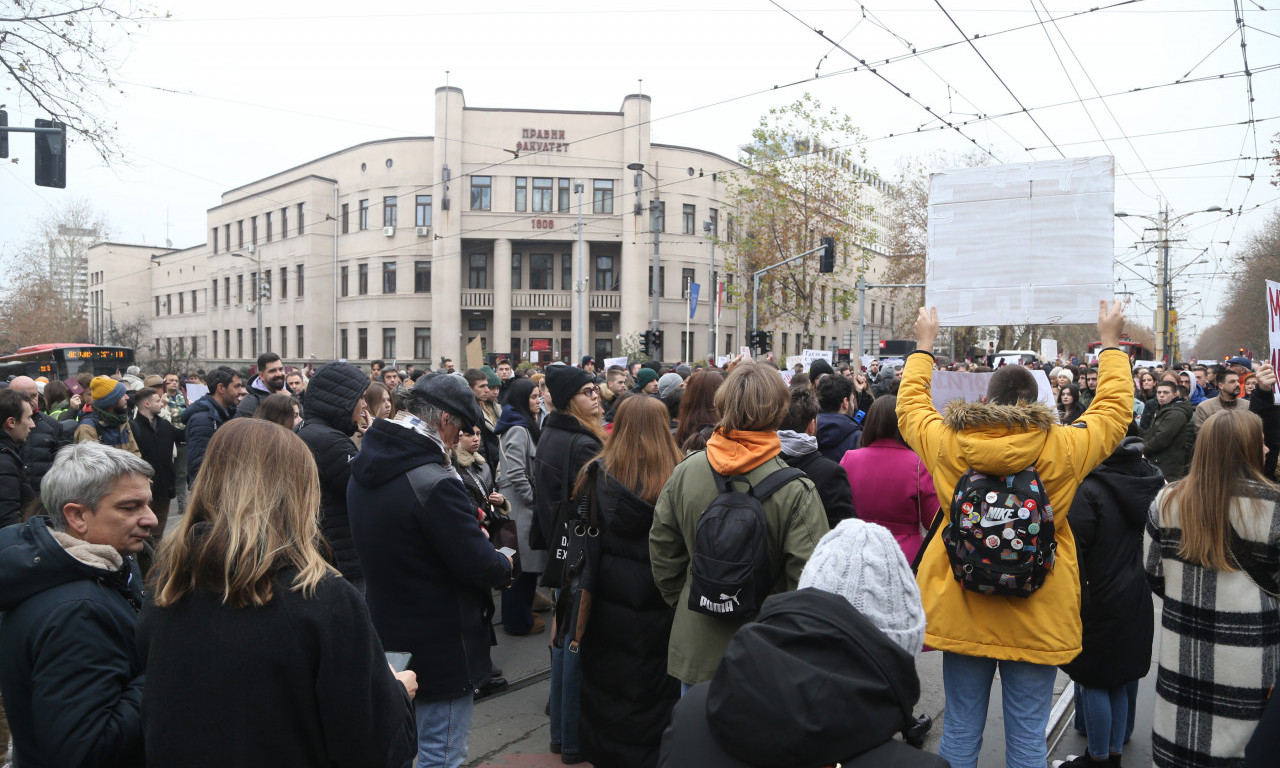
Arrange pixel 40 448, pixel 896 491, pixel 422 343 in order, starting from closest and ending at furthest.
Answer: pixel 896 491
pixel 40 448
pixel 422 343

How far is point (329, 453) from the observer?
13.8ft

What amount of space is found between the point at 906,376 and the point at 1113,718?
7.22 ft

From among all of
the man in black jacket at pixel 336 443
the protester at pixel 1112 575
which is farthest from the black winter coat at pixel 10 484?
the protester at pixel 1112 575

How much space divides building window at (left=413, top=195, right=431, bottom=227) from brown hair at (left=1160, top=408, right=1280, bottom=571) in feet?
138

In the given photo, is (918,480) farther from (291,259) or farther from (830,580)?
(291,259)

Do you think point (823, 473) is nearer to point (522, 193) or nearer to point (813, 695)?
point (813, 695)

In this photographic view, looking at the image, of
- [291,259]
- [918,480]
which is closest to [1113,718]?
[918,480]

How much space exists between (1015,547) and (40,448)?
255 inches

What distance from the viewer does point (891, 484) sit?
461 centimetres

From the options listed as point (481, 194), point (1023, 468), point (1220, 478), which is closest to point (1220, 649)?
point (1220, 478)

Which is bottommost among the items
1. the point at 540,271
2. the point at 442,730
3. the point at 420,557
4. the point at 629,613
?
the point at 442,730

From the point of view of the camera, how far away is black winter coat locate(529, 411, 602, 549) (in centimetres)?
464

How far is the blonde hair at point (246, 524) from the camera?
74.4 inches

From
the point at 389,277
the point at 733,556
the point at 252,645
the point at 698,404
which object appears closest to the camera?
the point at 252,645
